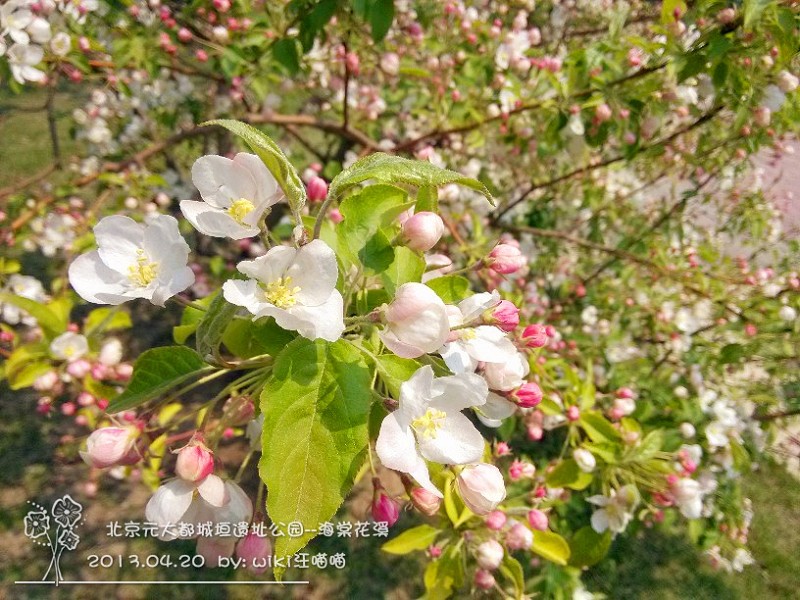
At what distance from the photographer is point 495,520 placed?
1215 mm

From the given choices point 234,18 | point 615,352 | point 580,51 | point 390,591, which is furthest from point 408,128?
point 390,591

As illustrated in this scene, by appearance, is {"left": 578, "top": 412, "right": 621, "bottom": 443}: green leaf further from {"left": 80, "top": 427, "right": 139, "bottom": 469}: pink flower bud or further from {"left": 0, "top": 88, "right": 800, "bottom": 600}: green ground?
{"left": 0, "top": 88, "right": 800, "bottom": 600}: green ground

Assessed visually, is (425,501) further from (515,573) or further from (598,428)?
(598,428)

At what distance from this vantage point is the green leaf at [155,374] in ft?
2.49

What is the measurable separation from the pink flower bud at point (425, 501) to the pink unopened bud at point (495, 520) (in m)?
0.49

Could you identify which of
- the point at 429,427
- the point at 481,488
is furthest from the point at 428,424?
the point at 481,488

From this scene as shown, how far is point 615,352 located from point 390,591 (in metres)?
1.53

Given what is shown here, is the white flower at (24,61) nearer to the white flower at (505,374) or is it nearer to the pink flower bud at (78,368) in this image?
the pink flower bud at (78,368)

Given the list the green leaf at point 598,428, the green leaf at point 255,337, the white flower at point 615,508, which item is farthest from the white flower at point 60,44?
the white flower at point 615,508

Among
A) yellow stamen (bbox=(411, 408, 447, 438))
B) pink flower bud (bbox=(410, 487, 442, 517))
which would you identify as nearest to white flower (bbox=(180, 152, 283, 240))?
yellow stamen (bbox=(411, 408, 447, 438))

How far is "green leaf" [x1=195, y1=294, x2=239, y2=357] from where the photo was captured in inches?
26.9

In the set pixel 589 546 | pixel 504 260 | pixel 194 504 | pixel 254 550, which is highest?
pixel 504 260

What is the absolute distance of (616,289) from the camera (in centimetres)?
276

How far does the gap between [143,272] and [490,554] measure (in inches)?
37.2
